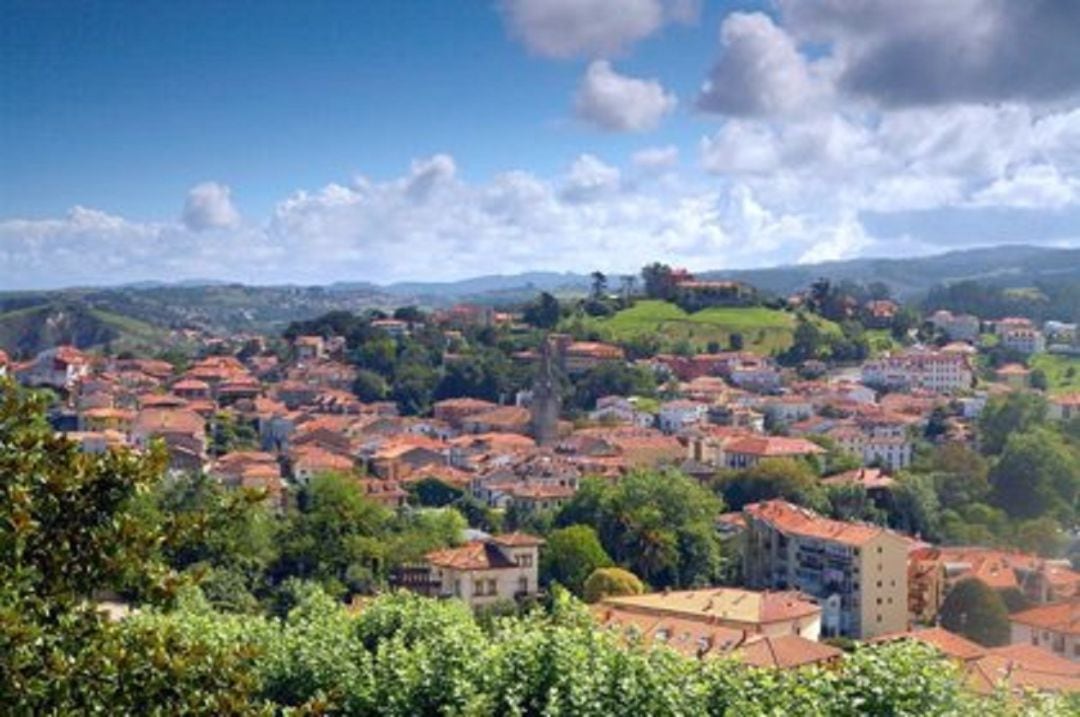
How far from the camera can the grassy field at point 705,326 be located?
287ft

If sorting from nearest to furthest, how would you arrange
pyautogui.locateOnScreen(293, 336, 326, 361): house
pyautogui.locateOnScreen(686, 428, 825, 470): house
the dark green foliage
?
1. the dark green foliage
2. pyautogui.locateOnScreen(686, 428, 825, 470): house
3. pyautogui.locateOnScreen(293, 336, 326, 361): house

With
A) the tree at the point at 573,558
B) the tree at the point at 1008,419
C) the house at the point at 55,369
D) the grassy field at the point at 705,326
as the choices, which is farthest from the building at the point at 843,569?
the house at the point at 55,369

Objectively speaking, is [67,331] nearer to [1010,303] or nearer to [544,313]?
[544,313]

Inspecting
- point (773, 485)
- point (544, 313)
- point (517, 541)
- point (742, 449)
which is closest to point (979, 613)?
point (517, 541)

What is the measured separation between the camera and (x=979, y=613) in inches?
1284

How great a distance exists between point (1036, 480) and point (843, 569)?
13.5 meters

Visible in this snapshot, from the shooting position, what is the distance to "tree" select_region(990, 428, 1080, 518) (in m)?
45.0

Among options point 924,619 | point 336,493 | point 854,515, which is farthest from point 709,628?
point 854,515

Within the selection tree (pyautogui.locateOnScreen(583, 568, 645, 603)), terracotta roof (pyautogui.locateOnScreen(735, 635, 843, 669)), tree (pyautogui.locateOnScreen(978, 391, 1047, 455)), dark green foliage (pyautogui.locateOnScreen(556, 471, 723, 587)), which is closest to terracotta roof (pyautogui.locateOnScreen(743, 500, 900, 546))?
dark green foliage (pyautogui.locateOnScreen(556, 471, 723, 587))

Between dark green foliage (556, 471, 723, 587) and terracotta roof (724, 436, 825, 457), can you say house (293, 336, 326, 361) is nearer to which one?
terracotta roof (724, 436, 825, 457)

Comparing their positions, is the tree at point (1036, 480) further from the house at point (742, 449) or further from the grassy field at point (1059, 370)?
the grassy field at point (1059, 370)

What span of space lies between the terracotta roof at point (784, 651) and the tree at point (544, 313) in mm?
66030

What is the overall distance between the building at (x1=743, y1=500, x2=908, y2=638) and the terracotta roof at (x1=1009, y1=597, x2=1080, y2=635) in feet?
13.4

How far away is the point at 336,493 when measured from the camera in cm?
3622
